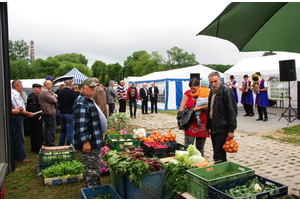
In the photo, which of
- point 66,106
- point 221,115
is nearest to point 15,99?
point 66,106

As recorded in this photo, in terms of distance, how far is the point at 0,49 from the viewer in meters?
5.14

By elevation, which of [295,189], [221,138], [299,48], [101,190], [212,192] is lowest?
[295,189]

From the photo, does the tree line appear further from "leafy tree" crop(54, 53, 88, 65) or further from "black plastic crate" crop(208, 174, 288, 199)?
"black plastic crate" crop(208, 174, 288, 199)

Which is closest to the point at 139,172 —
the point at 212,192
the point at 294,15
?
the point at 212,192

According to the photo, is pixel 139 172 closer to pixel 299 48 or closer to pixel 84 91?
pixel 84 91

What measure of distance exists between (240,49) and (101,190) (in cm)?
344

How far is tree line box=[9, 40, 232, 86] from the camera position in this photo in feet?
163

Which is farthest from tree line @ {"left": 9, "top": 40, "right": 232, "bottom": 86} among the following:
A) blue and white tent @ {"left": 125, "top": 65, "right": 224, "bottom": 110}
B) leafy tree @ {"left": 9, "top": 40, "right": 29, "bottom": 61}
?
blue and white tent @ {"left": 125, "top": 65, "right": 224, "bottom": 110}

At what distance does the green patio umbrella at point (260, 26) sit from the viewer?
355 cm

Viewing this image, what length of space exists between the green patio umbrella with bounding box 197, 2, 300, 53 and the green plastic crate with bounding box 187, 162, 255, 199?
2.12 m

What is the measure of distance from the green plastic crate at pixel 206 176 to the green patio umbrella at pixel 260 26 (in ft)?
6.97

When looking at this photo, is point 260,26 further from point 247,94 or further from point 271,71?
point 271,71

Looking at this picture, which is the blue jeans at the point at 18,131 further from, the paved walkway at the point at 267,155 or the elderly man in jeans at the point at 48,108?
the paved walkway at the point at 267,155

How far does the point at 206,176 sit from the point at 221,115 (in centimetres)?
115
